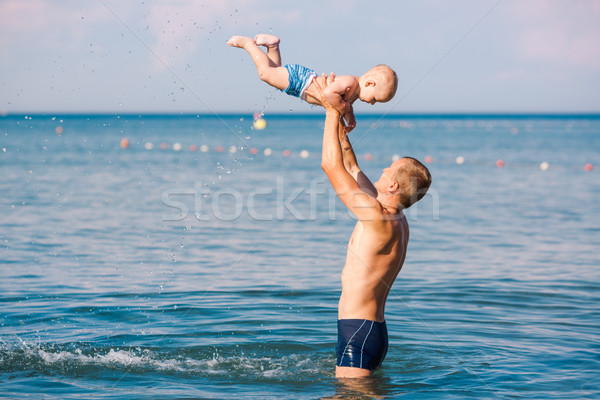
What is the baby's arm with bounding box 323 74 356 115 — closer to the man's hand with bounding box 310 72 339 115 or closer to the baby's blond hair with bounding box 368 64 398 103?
the man's hand with bounding box 310 72 339 115

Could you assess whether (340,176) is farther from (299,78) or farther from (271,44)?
(271,44)

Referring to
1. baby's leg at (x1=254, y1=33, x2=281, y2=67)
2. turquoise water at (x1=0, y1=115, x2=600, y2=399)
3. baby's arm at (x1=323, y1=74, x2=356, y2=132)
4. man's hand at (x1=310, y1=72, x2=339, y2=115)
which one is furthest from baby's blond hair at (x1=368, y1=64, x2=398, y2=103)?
turquoise water at (x1=0, y1=115, x2=600, y2=399)

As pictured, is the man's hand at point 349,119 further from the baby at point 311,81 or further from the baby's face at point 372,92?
the baby's face at point 372,92

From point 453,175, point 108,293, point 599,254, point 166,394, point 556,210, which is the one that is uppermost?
point 453,175

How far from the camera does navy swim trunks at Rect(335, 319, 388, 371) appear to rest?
5.67 m

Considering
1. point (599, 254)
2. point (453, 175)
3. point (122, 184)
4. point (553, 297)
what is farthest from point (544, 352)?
point (453, 175)

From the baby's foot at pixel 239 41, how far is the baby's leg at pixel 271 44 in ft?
0.32

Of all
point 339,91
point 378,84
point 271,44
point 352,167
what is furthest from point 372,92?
point 271,44

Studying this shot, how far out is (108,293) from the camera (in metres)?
10.2

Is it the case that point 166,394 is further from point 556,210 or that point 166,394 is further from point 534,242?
point 556,210

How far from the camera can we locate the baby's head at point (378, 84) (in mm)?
5258

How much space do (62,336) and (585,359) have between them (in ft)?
18.6

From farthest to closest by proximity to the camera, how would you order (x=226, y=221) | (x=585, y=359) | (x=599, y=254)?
1. (x=226, y=221)
2. (x=599, y=254)
3. (x=585, y=359)

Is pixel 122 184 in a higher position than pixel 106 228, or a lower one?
higher
